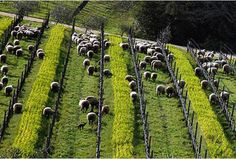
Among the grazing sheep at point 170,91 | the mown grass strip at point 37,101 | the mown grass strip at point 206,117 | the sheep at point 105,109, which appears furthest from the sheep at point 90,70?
the sheep at point 105,109

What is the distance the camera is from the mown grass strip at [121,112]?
119 ft

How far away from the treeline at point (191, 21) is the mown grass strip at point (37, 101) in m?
18.5

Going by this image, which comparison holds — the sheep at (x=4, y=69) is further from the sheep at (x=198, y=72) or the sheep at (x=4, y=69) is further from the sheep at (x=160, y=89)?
the sheep at (x=198, y=72)

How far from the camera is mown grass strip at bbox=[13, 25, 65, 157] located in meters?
35.4

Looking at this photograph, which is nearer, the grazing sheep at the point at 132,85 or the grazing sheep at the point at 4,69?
the grazing sheep at the point at 132,85

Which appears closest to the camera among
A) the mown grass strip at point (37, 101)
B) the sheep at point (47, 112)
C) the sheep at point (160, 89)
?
the mown grass strip at point (37, 101)

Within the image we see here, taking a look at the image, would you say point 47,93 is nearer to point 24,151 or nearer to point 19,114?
point 19,114

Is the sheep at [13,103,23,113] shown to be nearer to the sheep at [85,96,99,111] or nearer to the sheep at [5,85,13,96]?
the sheep at [5,85,13,96]

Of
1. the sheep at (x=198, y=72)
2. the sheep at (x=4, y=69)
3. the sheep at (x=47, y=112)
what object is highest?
the sheep at (x=47, y=112)

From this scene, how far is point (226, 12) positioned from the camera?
7819 cm

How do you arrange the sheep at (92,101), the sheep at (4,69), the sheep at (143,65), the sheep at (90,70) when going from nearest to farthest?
the sheep at (92,101) → the sheep at (4,69) → the sheep at (90,70) → the sheep at (143,65)

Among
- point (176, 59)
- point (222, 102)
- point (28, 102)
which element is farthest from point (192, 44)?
point (28, 102)

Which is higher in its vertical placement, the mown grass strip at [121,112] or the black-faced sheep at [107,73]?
the mown grass strip at [121,112]

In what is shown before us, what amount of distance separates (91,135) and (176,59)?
74.6 feet
